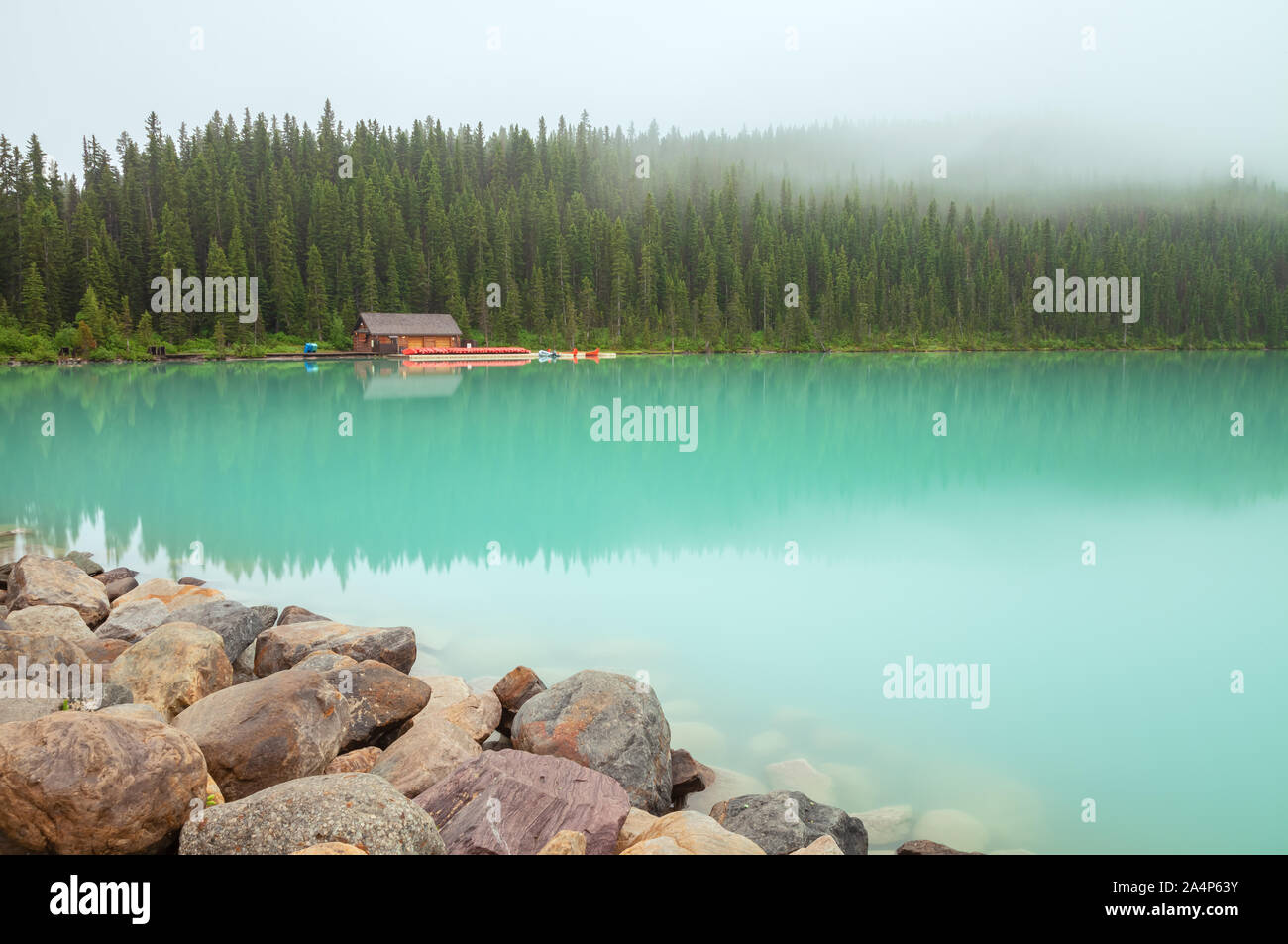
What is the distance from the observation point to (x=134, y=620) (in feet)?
31.9

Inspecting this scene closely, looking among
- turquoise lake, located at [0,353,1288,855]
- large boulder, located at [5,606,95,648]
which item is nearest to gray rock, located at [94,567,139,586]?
turquoise lake, located at [0,353,1288,855]

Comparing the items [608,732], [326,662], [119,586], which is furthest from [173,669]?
[119,586]

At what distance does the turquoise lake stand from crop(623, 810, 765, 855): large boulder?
196cm

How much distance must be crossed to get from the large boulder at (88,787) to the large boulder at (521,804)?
1.48 m

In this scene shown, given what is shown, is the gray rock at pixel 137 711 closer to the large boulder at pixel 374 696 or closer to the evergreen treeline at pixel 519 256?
the large boulder at pixel 374 696

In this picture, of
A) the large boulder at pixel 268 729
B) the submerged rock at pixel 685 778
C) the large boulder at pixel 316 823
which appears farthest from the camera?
the submerged rock at pixel 685 778

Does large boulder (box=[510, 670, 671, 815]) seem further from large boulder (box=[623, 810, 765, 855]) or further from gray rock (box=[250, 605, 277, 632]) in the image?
gray rock (box=[250, 605, 277, 632])

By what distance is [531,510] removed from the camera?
17594 millimetres

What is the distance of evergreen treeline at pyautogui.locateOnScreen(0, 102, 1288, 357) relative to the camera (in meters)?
81.8

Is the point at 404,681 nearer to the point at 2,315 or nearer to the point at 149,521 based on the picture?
the point at 149,521

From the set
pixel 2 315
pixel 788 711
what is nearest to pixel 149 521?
pixel 788 711

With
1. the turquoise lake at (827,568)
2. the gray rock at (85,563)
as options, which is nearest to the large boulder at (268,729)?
the turquoise lake at (827,568)

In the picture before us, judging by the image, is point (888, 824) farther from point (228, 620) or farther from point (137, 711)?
point (228, 620)

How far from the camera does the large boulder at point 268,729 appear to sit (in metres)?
5.94
